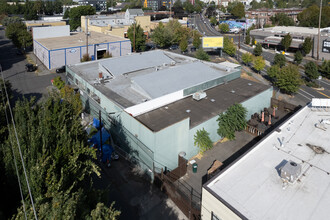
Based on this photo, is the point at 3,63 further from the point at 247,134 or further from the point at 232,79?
the point at 247,134

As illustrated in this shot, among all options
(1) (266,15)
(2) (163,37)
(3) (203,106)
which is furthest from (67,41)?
(1) (266,15)

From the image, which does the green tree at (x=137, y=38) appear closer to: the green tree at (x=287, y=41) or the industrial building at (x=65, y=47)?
the industrial building at (x=65, y=47)

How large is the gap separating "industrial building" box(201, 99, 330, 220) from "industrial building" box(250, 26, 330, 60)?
1733 inches

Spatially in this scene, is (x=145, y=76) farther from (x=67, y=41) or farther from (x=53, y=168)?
(x=67, y=41)

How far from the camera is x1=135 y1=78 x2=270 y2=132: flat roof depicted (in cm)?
1948

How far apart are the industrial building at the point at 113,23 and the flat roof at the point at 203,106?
40.2 metres

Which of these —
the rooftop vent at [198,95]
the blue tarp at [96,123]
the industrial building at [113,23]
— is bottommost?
the blue tarp at [96,123]

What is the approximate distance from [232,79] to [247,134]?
819 centimetres

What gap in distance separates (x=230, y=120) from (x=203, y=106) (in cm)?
281

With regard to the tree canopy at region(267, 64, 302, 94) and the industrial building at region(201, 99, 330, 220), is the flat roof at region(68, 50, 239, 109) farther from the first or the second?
the industrial building at region(201, 99, 330, 220)

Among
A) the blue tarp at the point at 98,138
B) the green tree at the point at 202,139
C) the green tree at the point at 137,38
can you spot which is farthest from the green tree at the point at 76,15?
the green tree at the point at 202,139

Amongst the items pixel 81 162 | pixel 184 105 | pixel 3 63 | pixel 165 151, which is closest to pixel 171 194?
pixel 165 151

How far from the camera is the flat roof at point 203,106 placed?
19484 mm

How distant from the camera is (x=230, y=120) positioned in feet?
69.7
